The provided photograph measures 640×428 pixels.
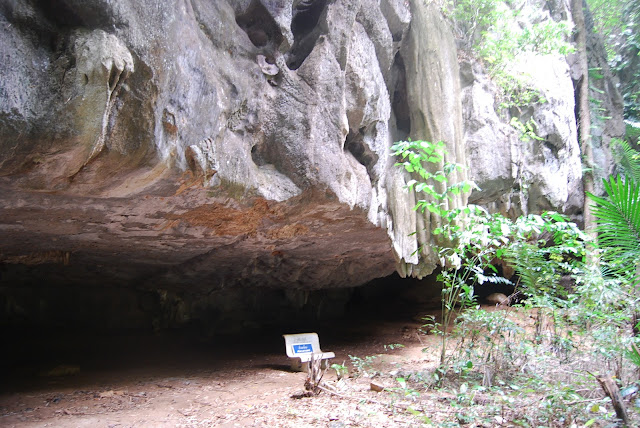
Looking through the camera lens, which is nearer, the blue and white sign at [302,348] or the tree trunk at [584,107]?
the blue and white sign at [302,348]

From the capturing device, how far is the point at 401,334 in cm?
892

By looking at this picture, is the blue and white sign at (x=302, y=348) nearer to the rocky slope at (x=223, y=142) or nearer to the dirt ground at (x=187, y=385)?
the dirt ground at (x=187, y=385)

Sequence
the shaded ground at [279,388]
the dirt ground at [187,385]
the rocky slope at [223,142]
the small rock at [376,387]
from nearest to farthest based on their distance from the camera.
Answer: the rocky slope at [223,142] → the shaded ground at [279,388] → the dirt ground at [187,385] → the small rock at [376,387]

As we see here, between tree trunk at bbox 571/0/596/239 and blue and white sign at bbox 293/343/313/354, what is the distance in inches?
290

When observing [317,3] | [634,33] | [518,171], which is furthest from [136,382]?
[634,33]

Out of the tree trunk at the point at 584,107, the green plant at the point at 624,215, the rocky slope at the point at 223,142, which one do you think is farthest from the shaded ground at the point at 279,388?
the tree trunk at the point at 584,107

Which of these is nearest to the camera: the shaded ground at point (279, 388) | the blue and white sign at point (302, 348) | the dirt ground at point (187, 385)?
the shaded ground at point (279, 388)

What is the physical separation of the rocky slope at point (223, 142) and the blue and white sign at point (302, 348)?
1368 mm

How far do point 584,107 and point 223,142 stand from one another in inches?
402

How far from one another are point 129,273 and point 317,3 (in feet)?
16.6

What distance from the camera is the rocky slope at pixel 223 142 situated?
8.61 feet

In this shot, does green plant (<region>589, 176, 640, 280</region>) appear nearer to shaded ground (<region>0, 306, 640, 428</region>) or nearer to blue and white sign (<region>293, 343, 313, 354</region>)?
shaded ground (<region>0, 306, 640, 428</region>)

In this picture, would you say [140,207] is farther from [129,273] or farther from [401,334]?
[401,334]

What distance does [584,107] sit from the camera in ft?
34.8
